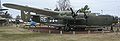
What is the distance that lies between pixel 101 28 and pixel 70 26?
4.12 metres

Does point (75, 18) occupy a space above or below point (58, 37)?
above

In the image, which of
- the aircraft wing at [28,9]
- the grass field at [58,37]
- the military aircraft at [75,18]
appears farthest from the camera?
the military aircraft at [75,18]

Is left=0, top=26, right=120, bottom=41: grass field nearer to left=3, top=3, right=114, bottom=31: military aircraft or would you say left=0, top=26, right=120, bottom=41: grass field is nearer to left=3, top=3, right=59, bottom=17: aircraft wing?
left=3, top=3, right=59, bottom=17: aircraft wing

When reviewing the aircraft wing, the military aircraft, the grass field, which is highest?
the aircraft wing

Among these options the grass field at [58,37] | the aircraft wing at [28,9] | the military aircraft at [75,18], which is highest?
the aircraft wing at [28,9]

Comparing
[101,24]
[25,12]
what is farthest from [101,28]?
[25,12]

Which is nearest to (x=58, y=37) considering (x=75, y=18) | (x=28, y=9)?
(x=75, y=18)

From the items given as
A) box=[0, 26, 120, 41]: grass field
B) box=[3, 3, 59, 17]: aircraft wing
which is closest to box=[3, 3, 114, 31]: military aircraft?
box=[3, 3, 59, 17]: aircraft wing

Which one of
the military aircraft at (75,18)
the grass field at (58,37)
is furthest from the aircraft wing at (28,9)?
the grass field at (58,37)

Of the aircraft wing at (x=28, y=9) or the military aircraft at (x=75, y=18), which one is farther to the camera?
the military aircraft at (x=75, y=18)

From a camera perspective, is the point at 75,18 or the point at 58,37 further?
the point at 75,18

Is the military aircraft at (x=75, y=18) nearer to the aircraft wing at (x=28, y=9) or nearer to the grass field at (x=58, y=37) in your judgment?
the aircraft wing at (x=28, y=9)

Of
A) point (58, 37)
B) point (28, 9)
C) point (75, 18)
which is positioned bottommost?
point (58, 37)

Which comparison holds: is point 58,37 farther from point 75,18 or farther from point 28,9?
point 28,9
